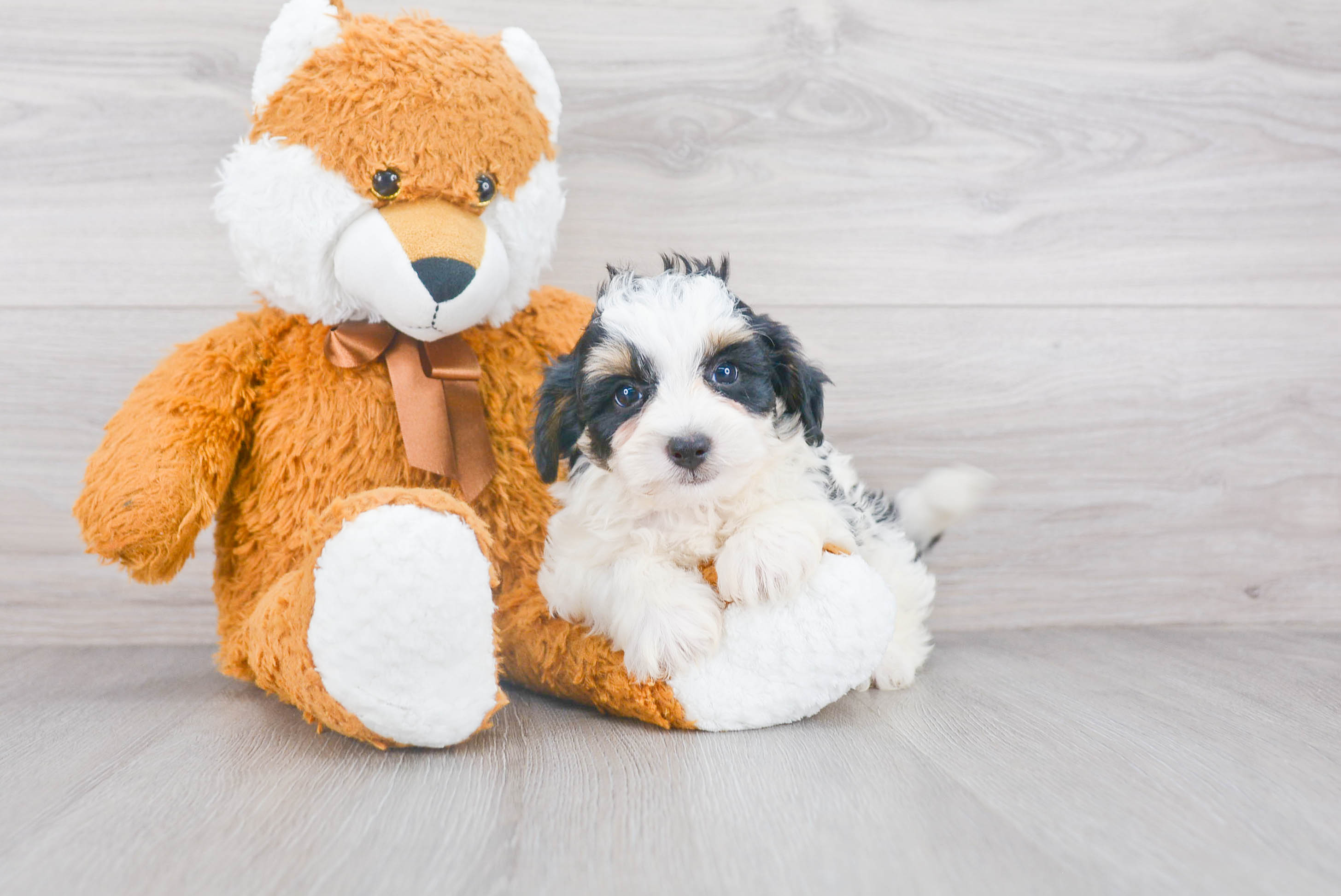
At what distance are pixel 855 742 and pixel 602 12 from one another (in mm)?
1327

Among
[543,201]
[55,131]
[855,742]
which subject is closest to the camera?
[855,742]

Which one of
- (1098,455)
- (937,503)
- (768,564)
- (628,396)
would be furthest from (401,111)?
(1098,455)

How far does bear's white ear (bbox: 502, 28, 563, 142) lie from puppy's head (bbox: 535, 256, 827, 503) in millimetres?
322

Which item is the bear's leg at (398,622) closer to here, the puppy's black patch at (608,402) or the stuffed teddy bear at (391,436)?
the stuffed teddy bear at (391,436)

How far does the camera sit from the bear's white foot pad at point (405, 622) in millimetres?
1004

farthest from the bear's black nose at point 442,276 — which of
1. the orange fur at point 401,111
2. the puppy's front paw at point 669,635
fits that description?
the puppy's front paw at point 669,635

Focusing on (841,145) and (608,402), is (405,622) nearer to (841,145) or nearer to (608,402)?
(608,402)

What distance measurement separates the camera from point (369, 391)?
1.34 metres

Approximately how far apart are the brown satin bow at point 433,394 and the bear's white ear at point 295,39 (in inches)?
13.2

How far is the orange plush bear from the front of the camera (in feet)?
3.54

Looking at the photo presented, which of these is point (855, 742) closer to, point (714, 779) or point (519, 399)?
point (714, 779)

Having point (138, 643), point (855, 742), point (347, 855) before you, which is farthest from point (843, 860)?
point (138, 643)

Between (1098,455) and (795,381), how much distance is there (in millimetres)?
Answer: 896

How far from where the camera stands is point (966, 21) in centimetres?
178
